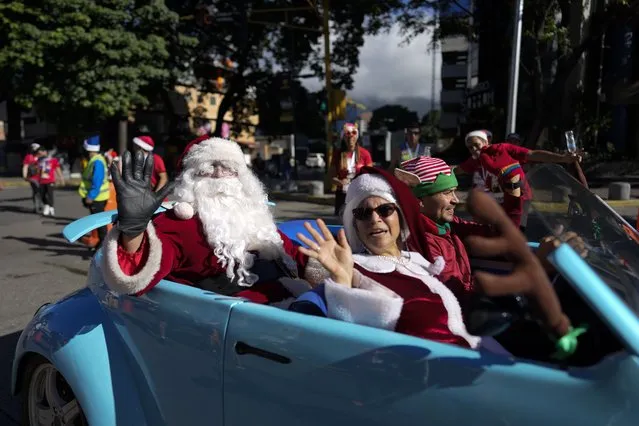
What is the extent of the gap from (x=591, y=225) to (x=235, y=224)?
1.56 meters

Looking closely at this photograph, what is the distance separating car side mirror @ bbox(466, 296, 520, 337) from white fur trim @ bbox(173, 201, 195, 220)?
1531mm

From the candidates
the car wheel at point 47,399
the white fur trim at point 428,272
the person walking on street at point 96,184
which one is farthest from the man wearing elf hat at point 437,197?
the person walking on street at point 96,184

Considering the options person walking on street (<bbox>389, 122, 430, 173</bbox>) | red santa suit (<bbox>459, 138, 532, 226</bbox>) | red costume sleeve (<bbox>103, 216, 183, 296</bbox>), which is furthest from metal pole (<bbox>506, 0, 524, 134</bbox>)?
red costume sleeve (<bbox>103, 216, 183, 296</bbox>)

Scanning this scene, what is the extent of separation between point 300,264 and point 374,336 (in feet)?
3.95

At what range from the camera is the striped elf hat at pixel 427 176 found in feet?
9.23

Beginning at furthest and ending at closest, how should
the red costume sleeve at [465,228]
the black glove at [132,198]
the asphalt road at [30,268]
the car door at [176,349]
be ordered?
the asphalt road at [30,268] → the red costume sleeve at [465,228] → the black glove at [132,198] → the car door at [176,349]

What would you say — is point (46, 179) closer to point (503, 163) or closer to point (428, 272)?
point (503, 163)

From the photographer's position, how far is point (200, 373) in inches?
70.2

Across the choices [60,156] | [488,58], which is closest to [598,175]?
[488,58]

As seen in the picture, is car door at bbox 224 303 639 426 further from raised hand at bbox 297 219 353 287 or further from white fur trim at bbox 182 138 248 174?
white fur trim at bbox 182 138 248 174

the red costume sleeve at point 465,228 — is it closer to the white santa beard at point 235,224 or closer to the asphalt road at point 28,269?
the white santa beard at point 235,224

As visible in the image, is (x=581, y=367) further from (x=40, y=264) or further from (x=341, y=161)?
(x=40, y=264)

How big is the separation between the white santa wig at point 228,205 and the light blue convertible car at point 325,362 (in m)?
0.48

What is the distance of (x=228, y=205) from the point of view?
270cm
